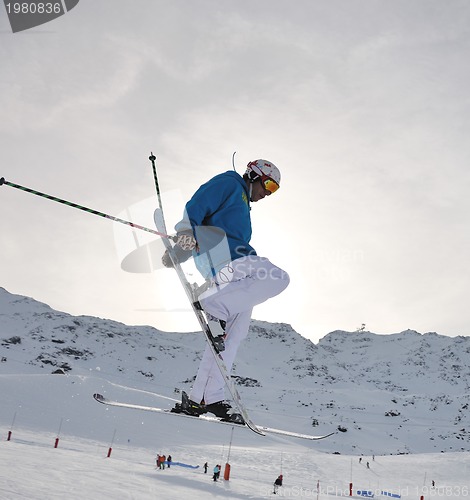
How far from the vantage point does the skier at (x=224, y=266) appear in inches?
187

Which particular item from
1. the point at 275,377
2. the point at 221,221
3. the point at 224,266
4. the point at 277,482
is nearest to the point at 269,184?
the point at 221,221

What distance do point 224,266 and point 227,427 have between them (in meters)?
55.8

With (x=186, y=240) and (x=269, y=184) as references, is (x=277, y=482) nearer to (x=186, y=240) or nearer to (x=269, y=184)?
(x=269, y=184)

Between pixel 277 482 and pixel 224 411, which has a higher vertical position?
pixel 224 411

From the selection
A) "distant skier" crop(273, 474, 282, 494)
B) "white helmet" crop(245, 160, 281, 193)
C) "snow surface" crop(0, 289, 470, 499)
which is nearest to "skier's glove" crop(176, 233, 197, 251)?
"white helmet" crop(245, 160, 281, 193)

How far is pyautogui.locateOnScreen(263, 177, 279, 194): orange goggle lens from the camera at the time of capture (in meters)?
5.14

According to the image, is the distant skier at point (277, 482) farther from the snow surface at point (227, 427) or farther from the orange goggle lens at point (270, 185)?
the orange goggle lens at point (270, 185)

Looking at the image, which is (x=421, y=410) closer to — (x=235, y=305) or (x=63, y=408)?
(x=63, y=408)

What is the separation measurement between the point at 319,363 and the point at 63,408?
126 m

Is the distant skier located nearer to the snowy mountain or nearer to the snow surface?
the snow surface

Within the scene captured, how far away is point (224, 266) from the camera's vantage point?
482cm

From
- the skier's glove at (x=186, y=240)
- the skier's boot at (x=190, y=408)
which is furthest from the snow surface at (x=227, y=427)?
the skier's glove at (x=186, y=240)

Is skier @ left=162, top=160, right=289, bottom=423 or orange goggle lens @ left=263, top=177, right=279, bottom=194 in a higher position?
orange goggle lens @ left=263, top=177, right=279, bottom=194

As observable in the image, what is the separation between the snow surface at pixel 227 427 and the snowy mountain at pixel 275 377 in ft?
1.17
